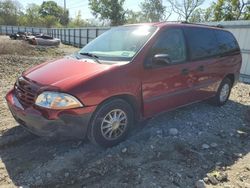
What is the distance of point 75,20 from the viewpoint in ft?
220

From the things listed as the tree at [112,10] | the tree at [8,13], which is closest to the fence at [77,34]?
the tree at [112,10]

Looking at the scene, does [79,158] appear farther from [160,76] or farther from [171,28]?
[171,28]

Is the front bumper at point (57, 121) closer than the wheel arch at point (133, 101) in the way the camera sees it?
Yes

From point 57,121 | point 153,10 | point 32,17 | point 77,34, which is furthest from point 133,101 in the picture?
point 32,17

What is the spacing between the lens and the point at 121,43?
4098mm

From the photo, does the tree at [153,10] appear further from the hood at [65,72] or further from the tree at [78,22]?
the hood at [65,72]

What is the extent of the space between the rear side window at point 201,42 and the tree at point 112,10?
1862 inches

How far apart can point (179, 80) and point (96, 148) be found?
1755 millimetres

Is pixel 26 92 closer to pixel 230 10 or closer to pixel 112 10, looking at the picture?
pixel 230 10

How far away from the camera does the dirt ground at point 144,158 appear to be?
3.06 meters

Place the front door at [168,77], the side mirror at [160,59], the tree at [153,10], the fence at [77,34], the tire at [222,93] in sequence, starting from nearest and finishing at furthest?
the side mirror at [160,59]
the front door at [168,77]
the tire at [222,93]
the fence at [77,34]
the tree at [153,10]

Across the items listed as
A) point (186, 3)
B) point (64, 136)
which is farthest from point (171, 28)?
point (186, 3)

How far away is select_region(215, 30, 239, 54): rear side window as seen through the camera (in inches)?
214

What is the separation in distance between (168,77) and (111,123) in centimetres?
120
